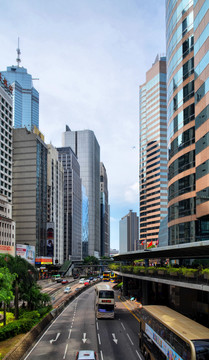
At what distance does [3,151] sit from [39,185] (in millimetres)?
34341

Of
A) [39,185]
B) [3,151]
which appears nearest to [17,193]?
[39,185]

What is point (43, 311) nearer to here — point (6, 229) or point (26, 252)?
point (6, 229)

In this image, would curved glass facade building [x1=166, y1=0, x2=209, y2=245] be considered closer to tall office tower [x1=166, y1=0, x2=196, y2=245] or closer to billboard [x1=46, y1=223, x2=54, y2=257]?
tall office tower [x1=166, y1=0, x2=196, y2=245]

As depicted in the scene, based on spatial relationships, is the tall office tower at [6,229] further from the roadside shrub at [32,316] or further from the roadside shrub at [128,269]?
the roadside shrub at [32,316]

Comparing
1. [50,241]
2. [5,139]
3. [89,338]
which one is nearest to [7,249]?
[5,139]

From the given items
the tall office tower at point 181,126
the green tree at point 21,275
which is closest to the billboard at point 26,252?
the tall office tower at point 181,126

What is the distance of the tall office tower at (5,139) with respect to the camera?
12900cm

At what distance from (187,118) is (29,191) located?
100755mm

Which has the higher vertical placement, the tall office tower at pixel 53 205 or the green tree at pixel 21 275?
the tall office tower at pixel 53 205

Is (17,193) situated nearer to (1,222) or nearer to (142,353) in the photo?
(1,222)

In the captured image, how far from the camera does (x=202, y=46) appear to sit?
56656 mm

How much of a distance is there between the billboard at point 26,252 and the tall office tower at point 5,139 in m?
17.3

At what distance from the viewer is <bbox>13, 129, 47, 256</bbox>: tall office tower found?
155250mm

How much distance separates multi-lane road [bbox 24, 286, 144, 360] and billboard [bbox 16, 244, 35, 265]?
3117 inches
